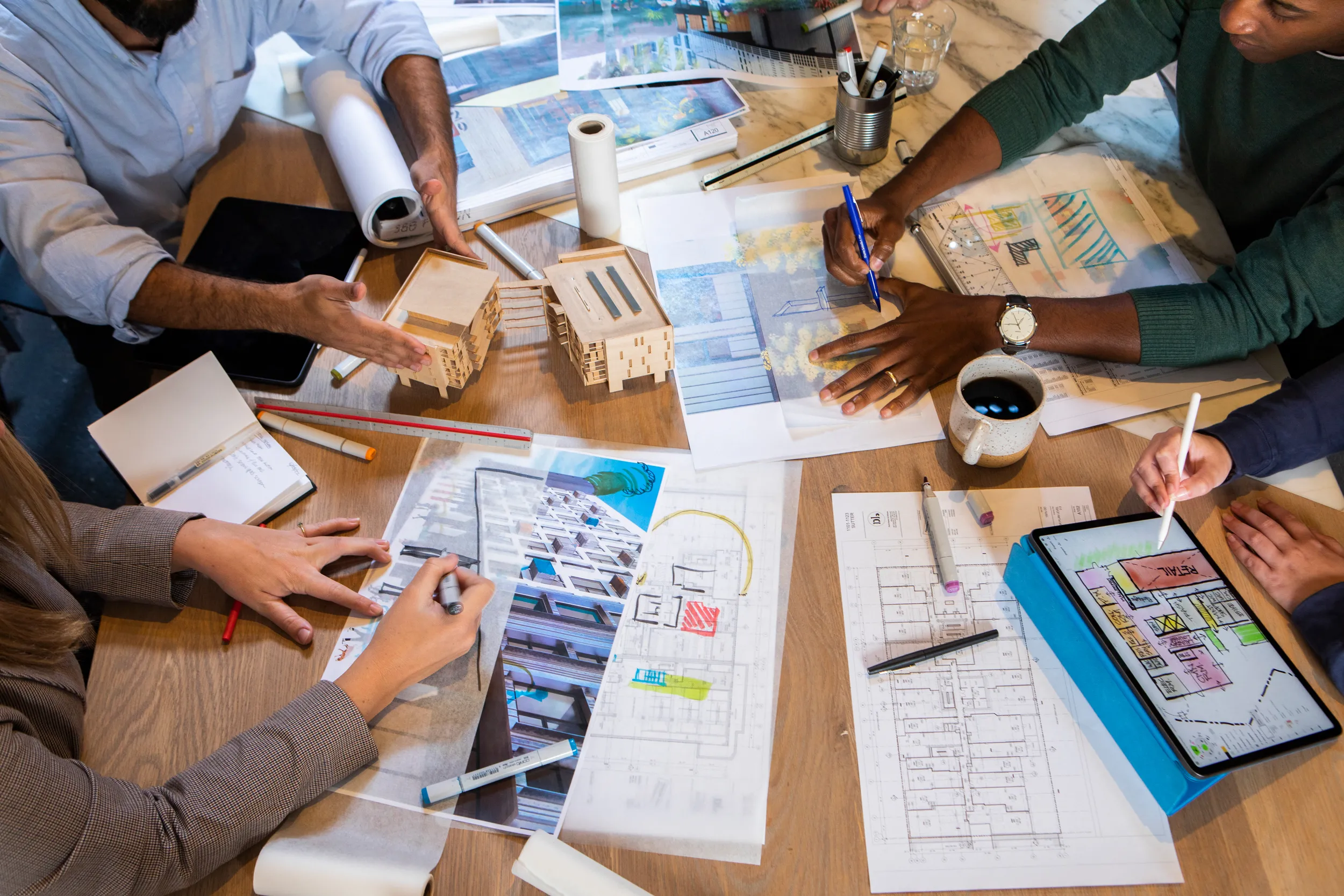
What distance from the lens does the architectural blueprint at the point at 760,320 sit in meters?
1.08

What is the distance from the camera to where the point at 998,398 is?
101cm

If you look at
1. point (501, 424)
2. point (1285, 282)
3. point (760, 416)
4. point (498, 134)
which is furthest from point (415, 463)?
point (1285, 282)

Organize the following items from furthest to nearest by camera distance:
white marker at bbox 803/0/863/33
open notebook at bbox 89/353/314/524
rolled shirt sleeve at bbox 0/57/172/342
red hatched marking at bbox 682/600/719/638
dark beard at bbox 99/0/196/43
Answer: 1. white marker at bbox 803/0/863/33
2. dark beard at bbox 99/0/196/43
3. rolled shirt sleeve at bbox 0/57/172/342
4. open notebook at bbox 89/353/314/524
5. red hatched marking at bbox 682/600/719/638

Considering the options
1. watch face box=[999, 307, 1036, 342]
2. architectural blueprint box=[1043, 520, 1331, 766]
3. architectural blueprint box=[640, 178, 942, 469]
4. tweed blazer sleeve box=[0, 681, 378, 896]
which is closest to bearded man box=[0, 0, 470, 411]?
architectural blueprint box=[640, 178, 942, 469]

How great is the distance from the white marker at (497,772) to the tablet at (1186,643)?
→ 53 cm

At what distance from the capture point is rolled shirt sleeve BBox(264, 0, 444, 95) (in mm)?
1438

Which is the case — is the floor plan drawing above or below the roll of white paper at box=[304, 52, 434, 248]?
below

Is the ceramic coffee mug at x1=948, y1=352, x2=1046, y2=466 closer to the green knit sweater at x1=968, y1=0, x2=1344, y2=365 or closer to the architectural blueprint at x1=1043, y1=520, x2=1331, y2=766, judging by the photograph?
the architectural blueprint at x1=1043, y1=520, x2=1331, y2=766

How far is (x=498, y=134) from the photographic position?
141 centimetres

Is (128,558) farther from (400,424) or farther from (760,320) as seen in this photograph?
(760,320)

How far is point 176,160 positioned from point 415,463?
800 millimetres

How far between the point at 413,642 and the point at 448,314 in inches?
16.9

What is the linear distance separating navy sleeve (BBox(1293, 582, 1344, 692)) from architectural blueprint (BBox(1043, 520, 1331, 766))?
0.27 feet

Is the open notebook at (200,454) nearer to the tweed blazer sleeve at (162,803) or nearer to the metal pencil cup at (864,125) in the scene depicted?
the tweed blazer sleeve at (162,803)
